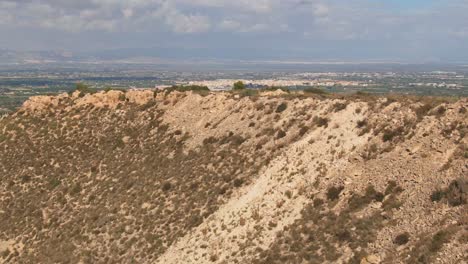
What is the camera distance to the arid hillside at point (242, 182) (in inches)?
1029

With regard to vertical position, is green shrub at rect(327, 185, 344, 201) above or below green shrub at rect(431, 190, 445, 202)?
below

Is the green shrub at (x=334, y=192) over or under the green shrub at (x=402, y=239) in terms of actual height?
over

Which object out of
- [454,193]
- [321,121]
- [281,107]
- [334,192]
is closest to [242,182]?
[321,121]

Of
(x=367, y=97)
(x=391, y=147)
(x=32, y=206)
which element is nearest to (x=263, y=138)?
(x=367, y=97)

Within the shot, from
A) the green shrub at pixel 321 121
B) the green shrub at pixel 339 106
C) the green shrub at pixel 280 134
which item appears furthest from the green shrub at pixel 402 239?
the green shrub at pixel 280 134

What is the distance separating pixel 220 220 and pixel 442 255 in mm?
15021

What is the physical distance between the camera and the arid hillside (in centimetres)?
2612

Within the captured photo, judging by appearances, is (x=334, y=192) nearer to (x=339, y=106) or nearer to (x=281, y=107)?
(x=339, y=106)

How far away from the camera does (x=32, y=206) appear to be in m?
45.0

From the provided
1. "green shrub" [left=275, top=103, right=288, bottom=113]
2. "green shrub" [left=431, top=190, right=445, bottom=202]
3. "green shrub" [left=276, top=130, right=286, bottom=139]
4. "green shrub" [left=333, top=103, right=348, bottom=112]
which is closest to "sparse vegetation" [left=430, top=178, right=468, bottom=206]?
"green shrub" [left=431, top=190, right=445, bottom=202]

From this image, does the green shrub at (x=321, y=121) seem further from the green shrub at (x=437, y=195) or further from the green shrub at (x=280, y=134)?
the green shrub at (x=437, y=195)

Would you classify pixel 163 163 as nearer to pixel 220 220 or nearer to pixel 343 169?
pixel 220 220

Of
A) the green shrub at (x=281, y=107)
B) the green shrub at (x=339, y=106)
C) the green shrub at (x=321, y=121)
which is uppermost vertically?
the green shrub at (x=339, y=106)

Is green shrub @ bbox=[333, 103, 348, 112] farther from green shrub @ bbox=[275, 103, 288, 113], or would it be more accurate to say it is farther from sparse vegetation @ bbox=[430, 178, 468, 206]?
sparse vegetation @ bbox=[430, 178, 468, 206]
